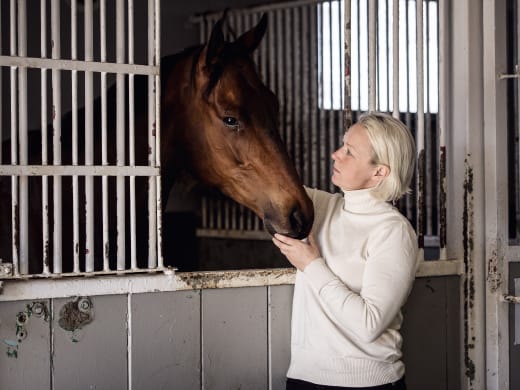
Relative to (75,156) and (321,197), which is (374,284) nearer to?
(321,197)

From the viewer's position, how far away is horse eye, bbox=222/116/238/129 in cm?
194

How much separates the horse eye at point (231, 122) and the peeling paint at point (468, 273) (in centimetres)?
72

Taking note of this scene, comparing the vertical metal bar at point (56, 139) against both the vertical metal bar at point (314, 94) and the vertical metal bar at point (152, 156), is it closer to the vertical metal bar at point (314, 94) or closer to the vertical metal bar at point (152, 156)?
the vertical metal bar at point (152, 156)

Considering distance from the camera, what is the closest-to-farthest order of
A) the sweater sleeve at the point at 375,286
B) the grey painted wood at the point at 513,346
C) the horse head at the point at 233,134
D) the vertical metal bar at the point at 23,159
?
the sweater sleeve at the point at 375,286
the vertical metal bar at the point at 23,159
the horse head at the point at 233,134
the grey painted wood at the point at 513,346

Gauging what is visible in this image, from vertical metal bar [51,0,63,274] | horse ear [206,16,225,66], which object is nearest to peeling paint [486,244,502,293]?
horse ear [206,16,225,66]

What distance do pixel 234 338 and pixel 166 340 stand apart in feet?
0.60

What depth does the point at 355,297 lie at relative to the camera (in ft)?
4.90

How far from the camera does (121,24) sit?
1721 millimetres

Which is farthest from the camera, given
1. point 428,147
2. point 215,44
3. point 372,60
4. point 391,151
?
point 428,147

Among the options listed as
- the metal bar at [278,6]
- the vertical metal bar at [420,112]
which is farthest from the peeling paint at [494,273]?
the metal bar at [278,6]

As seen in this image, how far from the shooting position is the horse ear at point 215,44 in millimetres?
1888

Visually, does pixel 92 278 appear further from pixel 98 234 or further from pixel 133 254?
pixel 98 234

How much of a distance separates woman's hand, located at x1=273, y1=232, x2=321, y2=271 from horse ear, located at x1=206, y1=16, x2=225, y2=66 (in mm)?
599

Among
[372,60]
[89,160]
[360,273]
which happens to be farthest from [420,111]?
[89,160]
